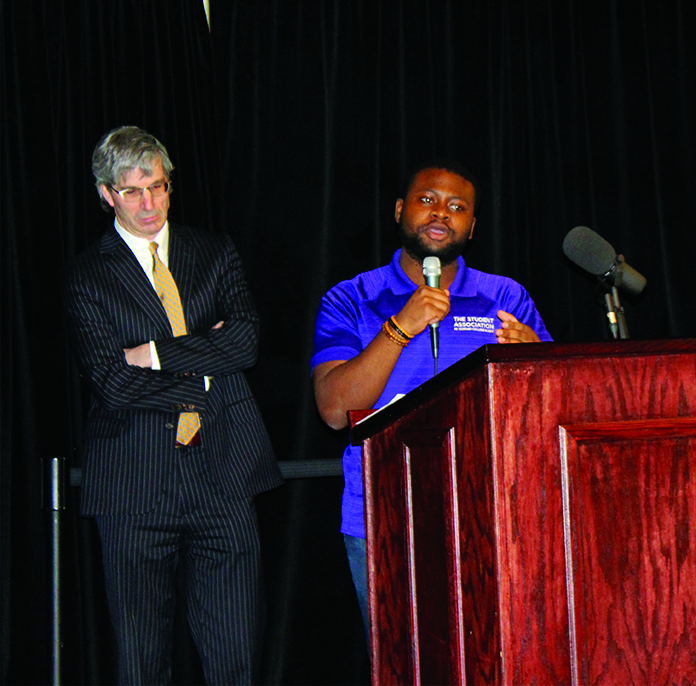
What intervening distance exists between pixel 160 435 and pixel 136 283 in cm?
44

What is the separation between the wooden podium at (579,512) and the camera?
42.9 inches

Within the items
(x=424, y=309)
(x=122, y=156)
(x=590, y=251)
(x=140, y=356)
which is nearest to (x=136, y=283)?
(x=140, y=356)

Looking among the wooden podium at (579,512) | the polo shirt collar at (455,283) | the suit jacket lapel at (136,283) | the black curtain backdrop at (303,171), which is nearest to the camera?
the wooden podium at (579,512)

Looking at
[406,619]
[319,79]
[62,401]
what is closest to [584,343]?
[406,619]

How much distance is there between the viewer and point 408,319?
2.19 metres

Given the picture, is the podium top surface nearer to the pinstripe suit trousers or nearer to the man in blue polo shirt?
the man in blue polo shirt

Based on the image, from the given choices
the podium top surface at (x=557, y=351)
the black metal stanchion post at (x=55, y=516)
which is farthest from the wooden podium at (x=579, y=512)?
the black metal stanchion post at (x=55, y=516)

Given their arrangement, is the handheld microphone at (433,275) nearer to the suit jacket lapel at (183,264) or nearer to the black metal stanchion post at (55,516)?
the suit jacket lapel at (183,264)

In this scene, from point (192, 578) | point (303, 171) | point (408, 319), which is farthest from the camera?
point (303, 171)

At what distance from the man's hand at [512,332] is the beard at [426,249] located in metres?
0.58

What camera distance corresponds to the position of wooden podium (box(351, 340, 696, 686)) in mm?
1091

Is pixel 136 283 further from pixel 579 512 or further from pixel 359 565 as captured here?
pixel 579 512

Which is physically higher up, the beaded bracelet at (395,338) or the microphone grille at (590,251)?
the microphone grille at (590,251)

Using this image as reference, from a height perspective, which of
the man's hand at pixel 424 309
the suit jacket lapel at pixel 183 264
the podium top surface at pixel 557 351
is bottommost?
the podium top surface at pixel 557 351
